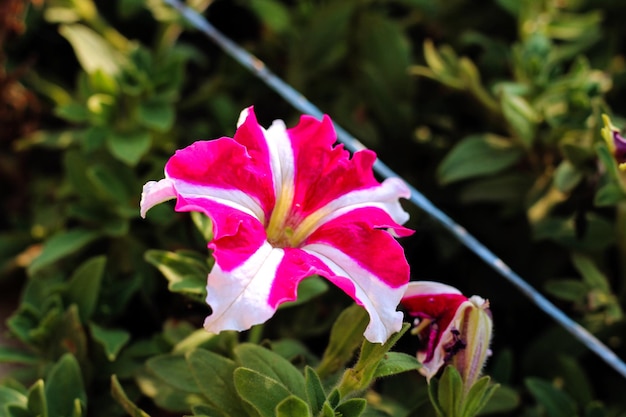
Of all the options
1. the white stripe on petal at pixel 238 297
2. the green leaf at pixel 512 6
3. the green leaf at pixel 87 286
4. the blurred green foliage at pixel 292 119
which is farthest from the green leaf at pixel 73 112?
the green leaf at pixel 512 6

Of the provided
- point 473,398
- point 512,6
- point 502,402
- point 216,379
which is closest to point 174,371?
point 216,379

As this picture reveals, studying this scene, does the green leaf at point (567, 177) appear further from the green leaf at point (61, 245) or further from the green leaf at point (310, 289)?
the green leaf at point (61, 245)

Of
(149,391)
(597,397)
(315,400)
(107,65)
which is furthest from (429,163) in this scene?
(315,400)

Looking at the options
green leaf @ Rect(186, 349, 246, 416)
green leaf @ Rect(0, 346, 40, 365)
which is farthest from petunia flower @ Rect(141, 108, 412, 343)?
green leaf @ Rect(0, 346, 40, 365)

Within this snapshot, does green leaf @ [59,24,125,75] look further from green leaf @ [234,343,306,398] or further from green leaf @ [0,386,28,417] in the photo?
green leaf @ [234,343,306,398]

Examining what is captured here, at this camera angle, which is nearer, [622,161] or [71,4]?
[622,161]

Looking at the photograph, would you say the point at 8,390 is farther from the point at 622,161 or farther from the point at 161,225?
the point at 622,161

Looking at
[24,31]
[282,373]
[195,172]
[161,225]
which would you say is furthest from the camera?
[24,31]
